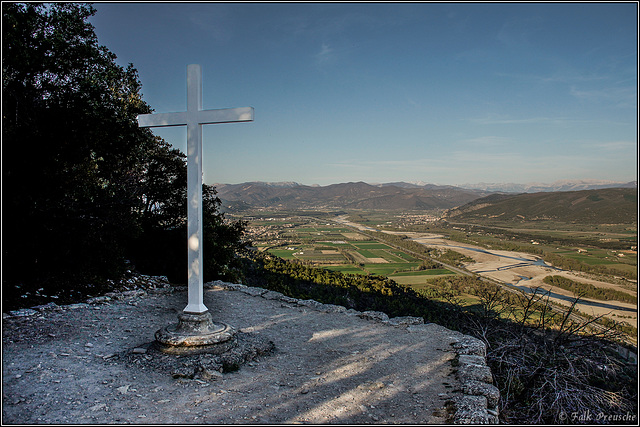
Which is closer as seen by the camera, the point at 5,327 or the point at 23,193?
the point at 5,327

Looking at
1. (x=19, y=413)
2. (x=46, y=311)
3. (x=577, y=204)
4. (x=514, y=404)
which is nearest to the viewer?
(x=19, y=413)

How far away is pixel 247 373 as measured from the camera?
5.05 m

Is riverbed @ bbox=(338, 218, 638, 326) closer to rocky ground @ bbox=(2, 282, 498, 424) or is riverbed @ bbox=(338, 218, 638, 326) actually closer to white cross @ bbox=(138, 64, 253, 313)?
rocky ground @ bbox=(2, 282, 498, 424)

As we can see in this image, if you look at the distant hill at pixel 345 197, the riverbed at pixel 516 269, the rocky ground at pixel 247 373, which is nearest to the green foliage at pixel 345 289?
the rocky ground at pixel 247 373

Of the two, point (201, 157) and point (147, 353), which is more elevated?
point (201, 157)

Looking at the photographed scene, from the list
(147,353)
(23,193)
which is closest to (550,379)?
(147,353)

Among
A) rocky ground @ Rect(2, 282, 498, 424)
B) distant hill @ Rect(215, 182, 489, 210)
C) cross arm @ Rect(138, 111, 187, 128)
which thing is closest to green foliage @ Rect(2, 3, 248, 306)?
rocky ground @ Rect(2, 282, 498, 424)

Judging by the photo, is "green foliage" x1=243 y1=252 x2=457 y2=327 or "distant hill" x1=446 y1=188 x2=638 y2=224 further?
"distant hill" x1=446 y1=188 x2=638 y2=224

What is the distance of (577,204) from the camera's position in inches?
889

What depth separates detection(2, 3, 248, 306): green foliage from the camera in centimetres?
768

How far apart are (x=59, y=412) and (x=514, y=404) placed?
5428 millimetres

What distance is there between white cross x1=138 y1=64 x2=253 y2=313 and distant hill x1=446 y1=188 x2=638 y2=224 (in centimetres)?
955

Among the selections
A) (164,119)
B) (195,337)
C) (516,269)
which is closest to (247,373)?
(195,337)

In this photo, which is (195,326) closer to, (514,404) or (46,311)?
(46,311)
